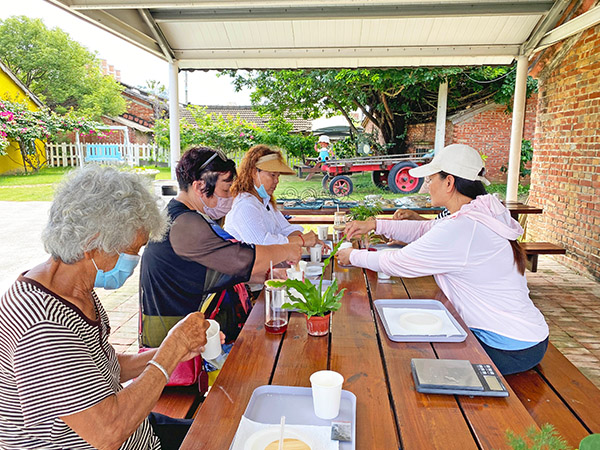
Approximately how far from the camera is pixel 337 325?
1.87 meters

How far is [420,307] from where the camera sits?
2.08 m

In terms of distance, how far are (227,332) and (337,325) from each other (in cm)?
61

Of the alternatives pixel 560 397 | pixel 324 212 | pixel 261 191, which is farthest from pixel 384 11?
pixel 560 397

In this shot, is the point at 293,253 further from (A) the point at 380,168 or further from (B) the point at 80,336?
(A) the point at 380,168

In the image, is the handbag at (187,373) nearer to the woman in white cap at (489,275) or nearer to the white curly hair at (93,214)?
A: the white curly hair at (93,214)

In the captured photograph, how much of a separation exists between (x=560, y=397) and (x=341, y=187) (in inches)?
369

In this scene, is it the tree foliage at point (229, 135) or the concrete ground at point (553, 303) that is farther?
the tree foliage at point (229, 135)

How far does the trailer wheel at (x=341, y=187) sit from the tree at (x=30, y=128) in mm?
10947

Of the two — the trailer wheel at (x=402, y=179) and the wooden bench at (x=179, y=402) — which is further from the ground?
the trailer wheel at (x=402, y=179)

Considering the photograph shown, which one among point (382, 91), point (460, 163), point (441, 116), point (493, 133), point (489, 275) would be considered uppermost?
point (382, 91)

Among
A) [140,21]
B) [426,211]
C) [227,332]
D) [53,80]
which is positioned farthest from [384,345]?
[53,80]

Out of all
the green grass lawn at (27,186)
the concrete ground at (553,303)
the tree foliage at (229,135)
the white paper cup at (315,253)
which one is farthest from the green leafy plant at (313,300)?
the tree foliage at (229,135)

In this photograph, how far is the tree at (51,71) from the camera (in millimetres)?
29203

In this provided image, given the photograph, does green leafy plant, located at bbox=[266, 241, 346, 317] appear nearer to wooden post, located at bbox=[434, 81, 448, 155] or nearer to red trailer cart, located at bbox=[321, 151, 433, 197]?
red trailer cart, located at bbox=[321, 151, 433, 197]
